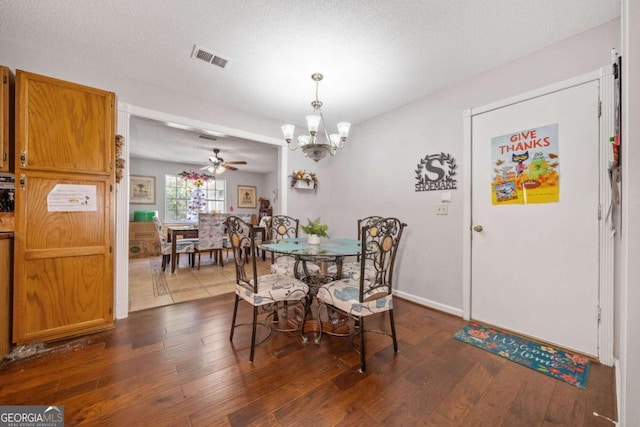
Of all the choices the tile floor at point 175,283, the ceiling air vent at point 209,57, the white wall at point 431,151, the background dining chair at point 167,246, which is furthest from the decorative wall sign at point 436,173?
the background dining chair at point 167,246

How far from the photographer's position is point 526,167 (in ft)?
6.90

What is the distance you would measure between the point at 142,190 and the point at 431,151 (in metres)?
6.89

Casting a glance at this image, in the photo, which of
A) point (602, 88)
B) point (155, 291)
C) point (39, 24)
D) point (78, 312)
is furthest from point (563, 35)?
point (155, 291)

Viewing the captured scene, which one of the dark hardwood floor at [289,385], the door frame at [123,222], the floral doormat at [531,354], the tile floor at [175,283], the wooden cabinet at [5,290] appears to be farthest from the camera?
the tile floor at [175,283]

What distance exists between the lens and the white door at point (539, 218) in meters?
1.82

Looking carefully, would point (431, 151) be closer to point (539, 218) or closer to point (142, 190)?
point (539, 218)

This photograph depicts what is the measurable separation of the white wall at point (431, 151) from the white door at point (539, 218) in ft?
0.59

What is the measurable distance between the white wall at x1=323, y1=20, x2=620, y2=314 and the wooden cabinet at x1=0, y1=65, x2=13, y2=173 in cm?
341

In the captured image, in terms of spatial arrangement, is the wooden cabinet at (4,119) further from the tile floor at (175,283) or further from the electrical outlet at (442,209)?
the electrical outlet at (442,209)

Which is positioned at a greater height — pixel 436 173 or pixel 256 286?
pixel 436 173

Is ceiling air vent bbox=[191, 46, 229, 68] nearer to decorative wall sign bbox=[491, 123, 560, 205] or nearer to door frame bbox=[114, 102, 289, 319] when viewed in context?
door frame bbox=[114, 102, 289, 319]

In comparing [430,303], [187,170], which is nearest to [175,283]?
[430,303]

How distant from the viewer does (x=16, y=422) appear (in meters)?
Answer: 1.27

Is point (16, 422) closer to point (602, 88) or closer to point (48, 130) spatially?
point (48, 130)
